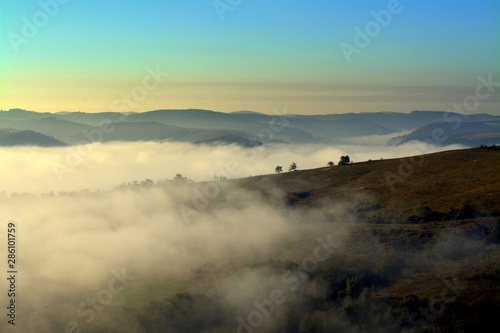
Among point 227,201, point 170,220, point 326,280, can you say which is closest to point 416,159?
point 227,201

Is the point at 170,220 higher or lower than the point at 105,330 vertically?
higher

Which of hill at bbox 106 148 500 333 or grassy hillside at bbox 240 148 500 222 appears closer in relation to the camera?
hill at bbox 106 148 500 333

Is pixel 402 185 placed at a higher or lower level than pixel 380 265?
higher

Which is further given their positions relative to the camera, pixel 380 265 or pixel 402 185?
pixel 402 185

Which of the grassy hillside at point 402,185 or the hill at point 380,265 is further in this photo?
the grassy hillside at point 402,185

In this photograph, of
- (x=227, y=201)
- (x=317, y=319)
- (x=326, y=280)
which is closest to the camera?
(x=317, y=319)

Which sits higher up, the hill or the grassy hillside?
the grassy hillside

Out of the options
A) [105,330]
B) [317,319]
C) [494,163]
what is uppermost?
[494,163]

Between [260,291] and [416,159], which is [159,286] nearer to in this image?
[260,291]

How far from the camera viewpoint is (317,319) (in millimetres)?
61031

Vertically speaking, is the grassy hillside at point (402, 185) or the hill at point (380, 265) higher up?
the grassy hillside at point (402, 185)

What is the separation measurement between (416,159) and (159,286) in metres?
80.6

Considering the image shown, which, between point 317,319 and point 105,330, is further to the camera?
point 105,330

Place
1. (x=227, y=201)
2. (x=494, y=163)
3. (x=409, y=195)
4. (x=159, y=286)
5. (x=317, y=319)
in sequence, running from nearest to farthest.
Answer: (x=317, y=319) < (x=159, y=286) < (x=409, y=195) < (x=494, y=163) < (x=227, y=201)
